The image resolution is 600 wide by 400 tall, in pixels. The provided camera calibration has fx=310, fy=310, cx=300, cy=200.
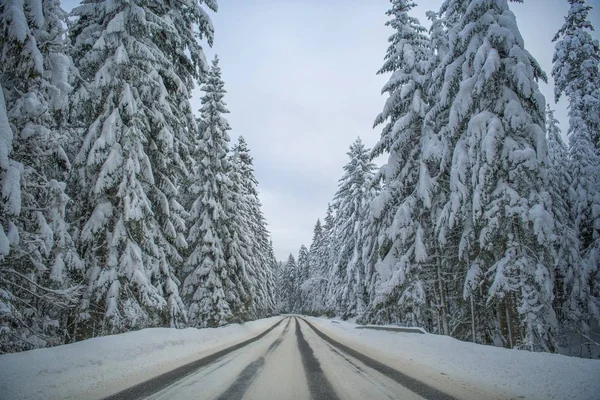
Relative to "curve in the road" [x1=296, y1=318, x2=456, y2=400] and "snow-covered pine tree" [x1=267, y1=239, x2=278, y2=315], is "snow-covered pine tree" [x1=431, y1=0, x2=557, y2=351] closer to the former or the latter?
Answer: "curve in the road" [x1=296, y1=318, x2=456, y2=400]

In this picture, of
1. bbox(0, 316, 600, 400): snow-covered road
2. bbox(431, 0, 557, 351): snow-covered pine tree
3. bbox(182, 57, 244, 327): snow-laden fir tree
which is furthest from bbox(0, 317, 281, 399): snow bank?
bbox(182, 57, 244, 327): snow-laden fir tree

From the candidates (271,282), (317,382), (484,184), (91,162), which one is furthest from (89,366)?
(271,282)

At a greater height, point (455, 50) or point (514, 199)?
point (455, 50)

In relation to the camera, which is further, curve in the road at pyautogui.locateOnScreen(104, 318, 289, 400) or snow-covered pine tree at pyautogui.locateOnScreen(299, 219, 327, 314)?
snow-covered pine tree at pyautogui.locateOnScreen(299, 219, 327, 314)

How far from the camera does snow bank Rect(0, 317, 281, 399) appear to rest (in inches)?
176

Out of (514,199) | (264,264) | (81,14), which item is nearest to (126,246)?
(81,14)

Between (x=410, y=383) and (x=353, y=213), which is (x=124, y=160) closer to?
(x=410, y=383)

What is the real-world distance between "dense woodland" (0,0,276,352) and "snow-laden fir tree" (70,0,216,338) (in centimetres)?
4

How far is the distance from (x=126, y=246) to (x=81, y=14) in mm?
8783

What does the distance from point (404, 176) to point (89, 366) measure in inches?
561

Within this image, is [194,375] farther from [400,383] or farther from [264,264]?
[264,264]

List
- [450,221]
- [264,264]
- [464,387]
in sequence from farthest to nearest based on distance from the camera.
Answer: [264,264]
[450,221]
[464,387]

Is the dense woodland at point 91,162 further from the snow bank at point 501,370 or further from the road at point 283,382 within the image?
the snow bank at point 501,370

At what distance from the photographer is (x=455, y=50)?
42.8 feet
